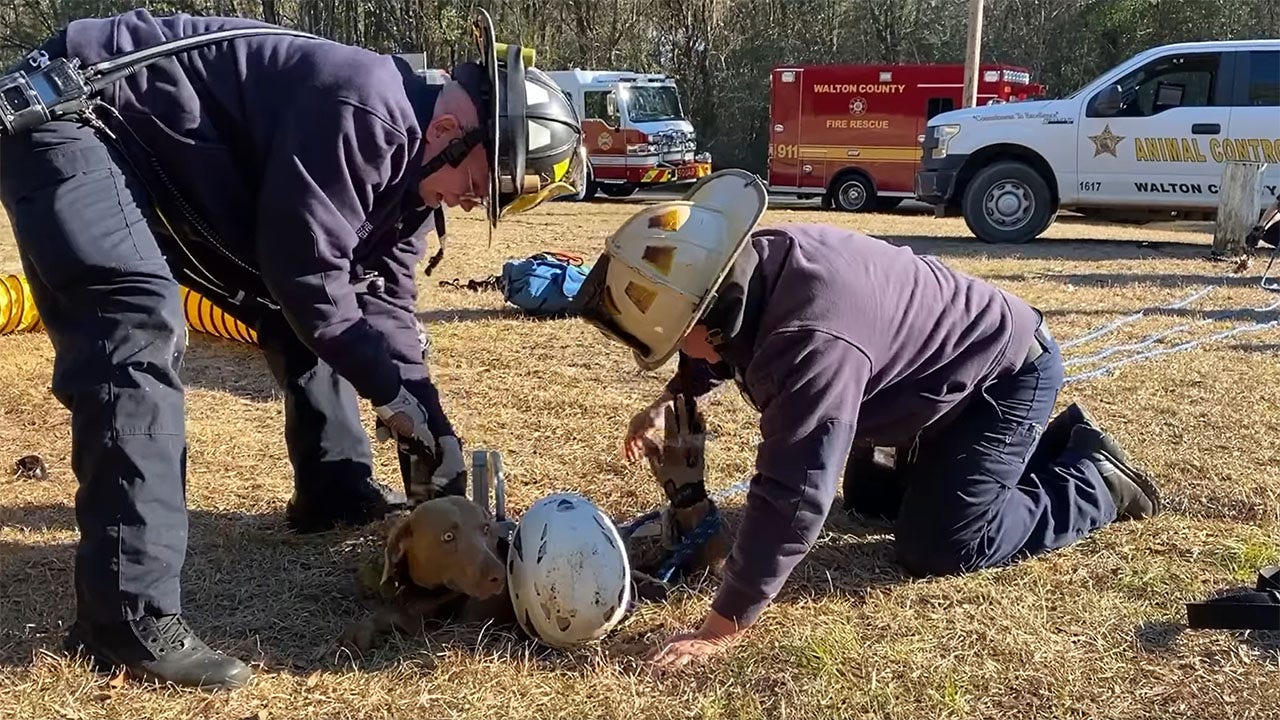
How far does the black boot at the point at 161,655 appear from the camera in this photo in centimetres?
281

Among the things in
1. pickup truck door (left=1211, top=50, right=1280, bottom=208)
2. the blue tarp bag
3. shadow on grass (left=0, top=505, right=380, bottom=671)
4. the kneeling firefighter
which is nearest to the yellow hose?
the blue tarp bag

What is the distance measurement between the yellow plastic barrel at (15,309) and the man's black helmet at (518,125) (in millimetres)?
4879

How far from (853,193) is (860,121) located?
4.65 ft

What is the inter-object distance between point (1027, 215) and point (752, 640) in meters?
11.3

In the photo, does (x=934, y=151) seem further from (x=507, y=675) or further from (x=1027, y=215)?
(x=507, y=675)

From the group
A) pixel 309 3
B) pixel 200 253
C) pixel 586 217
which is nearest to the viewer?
pixel 200 253

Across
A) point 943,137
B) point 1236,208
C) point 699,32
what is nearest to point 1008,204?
point 943,137

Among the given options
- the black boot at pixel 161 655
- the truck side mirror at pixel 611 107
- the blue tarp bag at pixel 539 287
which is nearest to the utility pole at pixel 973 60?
the truck side mirror at pixel 611 107

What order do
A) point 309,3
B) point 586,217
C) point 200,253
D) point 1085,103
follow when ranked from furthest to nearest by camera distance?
point 309,3
point 586,217
point 1085,103
point 200,253

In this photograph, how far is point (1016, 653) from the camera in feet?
10.0

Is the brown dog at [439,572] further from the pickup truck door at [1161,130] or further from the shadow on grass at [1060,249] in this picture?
the pickup truck door at [1161,130]

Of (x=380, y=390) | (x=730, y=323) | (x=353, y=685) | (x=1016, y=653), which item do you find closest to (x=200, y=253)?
(x=380, y=390)

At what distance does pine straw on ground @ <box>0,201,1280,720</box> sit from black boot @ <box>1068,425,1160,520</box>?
86 millimetres

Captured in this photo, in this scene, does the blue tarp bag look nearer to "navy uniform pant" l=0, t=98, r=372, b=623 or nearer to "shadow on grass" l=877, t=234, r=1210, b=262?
"navy uniform pant" l=0, t=98, r=372, b=623
